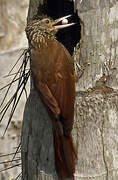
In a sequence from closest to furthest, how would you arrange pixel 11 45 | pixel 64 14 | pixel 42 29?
1. pixel 42 29
2. pixel 64 14
3. pixel 11 45

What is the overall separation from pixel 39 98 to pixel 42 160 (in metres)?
0.47

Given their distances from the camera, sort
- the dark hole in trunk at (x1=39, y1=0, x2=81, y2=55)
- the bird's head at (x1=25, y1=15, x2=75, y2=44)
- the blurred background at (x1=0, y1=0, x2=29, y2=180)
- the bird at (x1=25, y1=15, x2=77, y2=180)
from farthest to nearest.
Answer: the blurred background at (x1=0, y1=0, x2=29, y2=180), the dark hole in trunk at (x1=39, y1=0, x2=81, y2=55), the bird's head at (x1=25, y1=15, x2=75, y2=44), the bird at (x1=25, y1=15, x2=77, y2=180)

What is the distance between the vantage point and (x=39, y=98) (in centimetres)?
447

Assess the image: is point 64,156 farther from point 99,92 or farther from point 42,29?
point 42,29

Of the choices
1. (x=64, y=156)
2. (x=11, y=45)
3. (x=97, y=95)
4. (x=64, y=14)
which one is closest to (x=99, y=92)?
(x=97, y=95)

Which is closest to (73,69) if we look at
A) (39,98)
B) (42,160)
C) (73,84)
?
(73,84)

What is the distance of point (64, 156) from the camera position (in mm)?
4211

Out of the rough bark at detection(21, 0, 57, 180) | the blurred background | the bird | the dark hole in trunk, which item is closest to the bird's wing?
the bird

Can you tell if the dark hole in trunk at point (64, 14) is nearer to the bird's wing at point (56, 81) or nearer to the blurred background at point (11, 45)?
the bird's wing at point (56, 81)

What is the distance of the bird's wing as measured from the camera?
4102mm

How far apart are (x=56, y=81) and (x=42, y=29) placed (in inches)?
29.0

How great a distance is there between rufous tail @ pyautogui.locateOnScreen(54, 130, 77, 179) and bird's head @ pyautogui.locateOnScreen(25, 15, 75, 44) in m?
0.88

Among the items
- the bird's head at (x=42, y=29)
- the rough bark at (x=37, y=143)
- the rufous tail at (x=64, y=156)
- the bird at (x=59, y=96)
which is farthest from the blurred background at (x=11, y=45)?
the rufous tail at (x=64, y=156)

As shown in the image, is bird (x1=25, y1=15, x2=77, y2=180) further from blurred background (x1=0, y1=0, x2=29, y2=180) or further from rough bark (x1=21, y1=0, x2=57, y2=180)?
blurred background (x1=0, y1=0, x2=29, y2=180)
